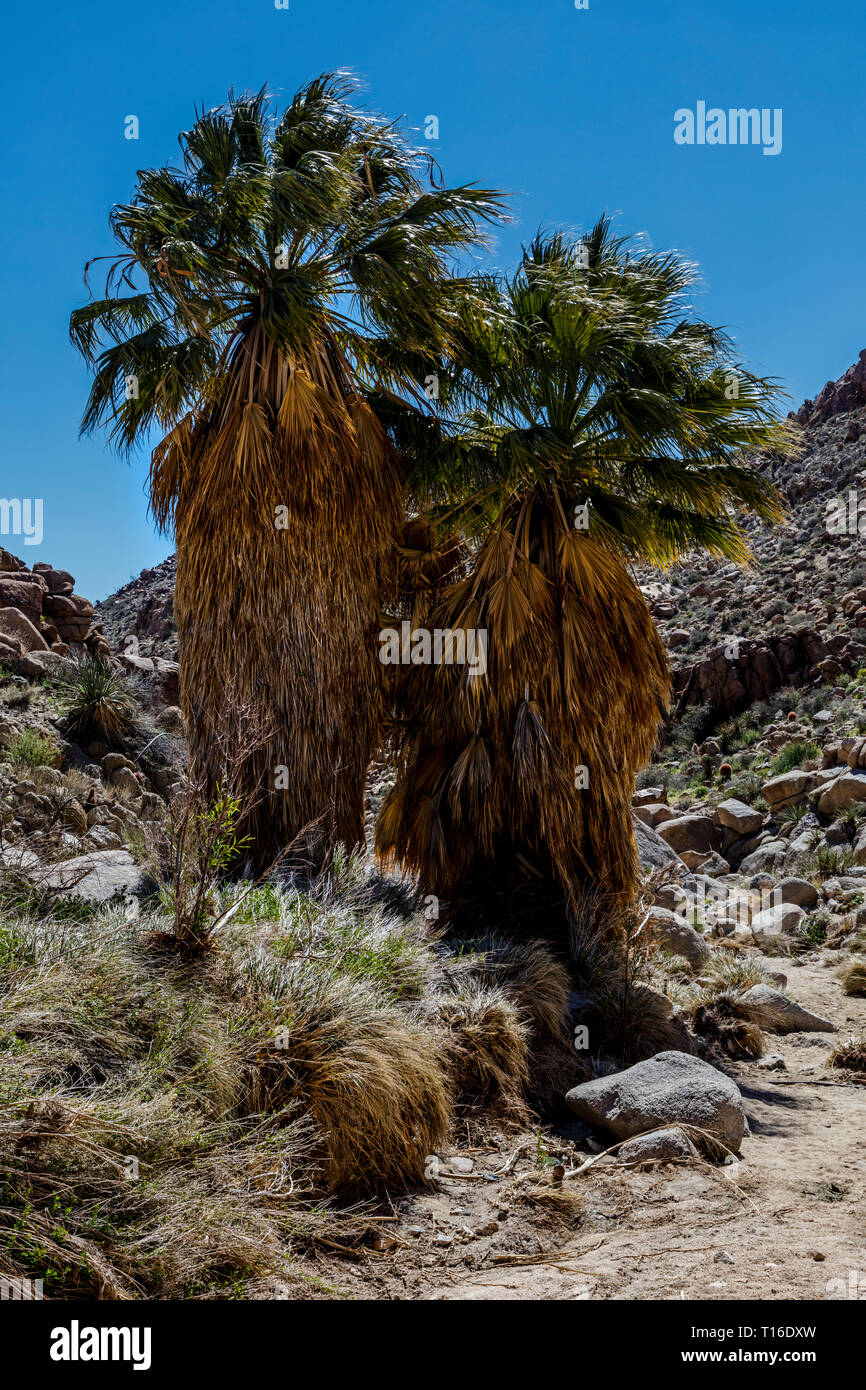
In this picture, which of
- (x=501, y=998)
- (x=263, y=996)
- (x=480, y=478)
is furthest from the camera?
(x=480, y=478)

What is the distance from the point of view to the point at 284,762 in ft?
26.7

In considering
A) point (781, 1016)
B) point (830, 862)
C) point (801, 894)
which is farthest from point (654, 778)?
point (781, 1016)

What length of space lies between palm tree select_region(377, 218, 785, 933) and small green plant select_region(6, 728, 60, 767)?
218 inches

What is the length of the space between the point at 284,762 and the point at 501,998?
109 inches

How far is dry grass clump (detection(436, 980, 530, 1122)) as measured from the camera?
6.00 m

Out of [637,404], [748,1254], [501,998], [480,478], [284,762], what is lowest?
[748,1254]

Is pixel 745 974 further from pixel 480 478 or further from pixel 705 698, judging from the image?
pixel 705 698

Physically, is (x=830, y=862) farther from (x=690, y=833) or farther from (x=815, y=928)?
(x=690, y=833)

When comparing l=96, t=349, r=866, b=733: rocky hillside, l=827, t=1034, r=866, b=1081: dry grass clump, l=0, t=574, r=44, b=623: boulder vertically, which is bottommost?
l=827, t=1034, r=866, b=1081: dry grass clump

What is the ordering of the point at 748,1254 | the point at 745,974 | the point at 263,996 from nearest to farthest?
the point at 748,1254, the point at 263,996, the point at 745,974

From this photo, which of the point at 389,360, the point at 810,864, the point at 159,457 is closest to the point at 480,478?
the point at 389,360

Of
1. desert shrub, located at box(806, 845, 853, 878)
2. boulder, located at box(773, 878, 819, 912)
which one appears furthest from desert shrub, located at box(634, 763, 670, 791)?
boulder, located at box(773, 878, 819, 912)

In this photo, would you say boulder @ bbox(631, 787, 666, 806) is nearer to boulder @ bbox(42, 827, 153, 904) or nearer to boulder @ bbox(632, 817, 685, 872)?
boulder @ bbox(632, 817, 685, 872)

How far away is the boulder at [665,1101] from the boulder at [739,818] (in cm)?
1386
